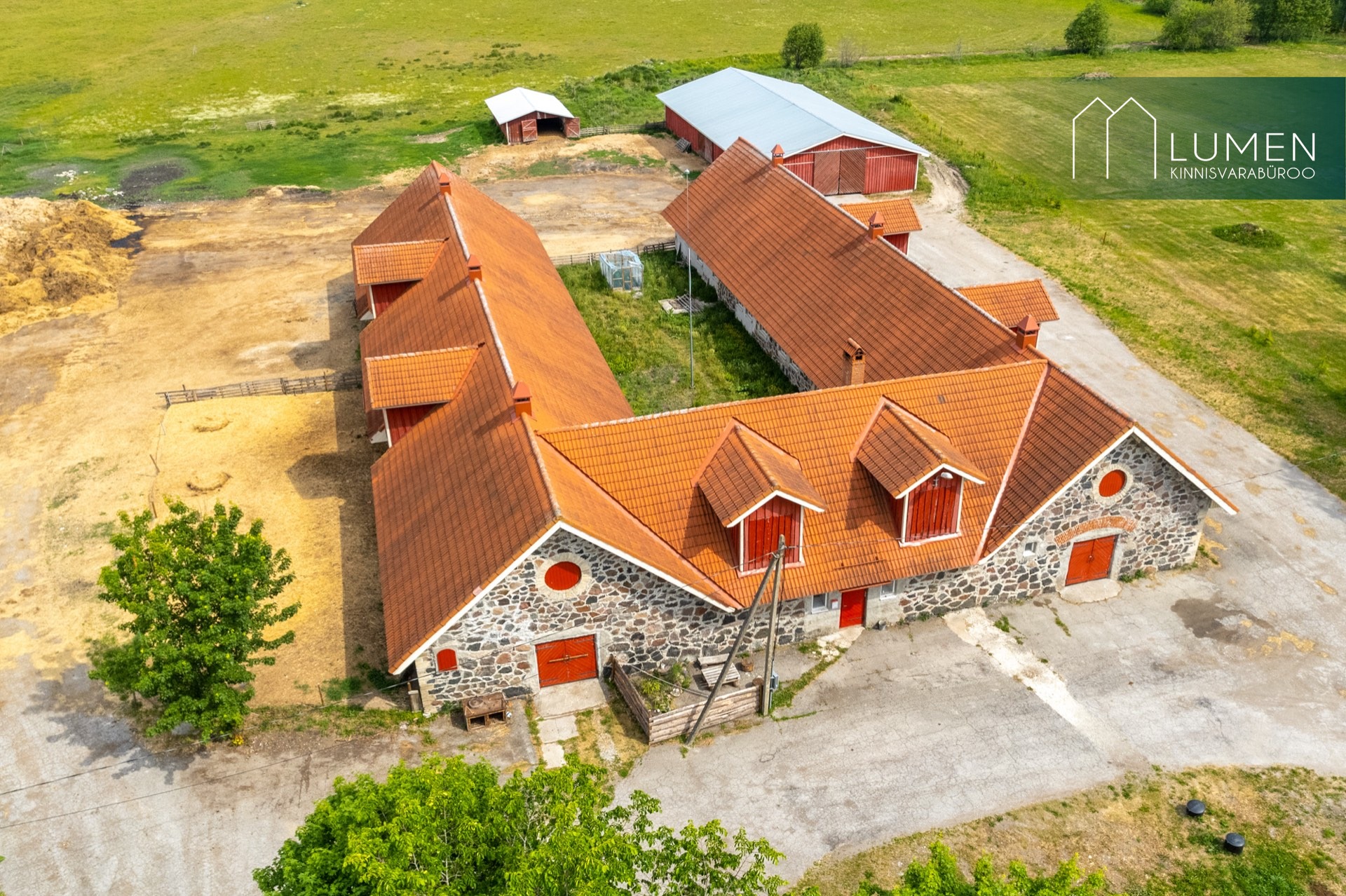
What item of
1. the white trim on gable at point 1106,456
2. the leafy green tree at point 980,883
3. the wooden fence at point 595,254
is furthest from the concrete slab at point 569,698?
the wooden fence at point 595,254

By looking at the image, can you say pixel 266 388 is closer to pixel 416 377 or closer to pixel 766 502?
pixel 416 377

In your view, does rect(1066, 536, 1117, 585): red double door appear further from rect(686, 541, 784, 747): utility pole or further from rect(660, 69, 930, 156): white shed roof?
rect(660, 69, 930, 156): white shed roof

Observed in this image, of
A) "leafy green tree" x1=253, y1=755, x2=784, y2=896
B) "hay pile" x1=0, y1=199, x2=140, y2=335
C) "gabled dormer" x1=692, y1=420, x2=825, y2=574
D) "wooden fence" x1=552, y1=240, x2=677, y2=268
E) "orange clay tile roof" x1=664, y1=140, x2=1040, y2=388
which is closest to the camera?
"leafy green tree" x1=253, y1=755, x2=784, y2=896

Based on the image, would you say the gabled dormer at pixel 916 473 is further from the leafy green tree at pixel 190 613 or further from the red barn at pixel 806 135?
the red barn at pixel 806 135

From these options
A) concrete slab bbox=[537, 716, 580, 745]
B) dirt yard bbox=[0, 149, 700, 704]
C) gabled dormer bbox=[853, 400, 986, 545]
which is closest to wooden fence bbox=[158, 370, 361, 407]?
dirt yard bbox=[0, 149, 700, 704]

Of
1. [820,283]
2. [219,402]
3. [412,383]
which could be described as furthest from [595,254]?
[412,383]

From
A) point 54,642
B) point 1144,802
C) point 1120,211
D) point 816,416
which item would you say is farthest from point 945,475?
point 1120,211

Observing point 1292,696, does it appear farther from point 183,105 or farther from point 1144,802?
point 183,105
